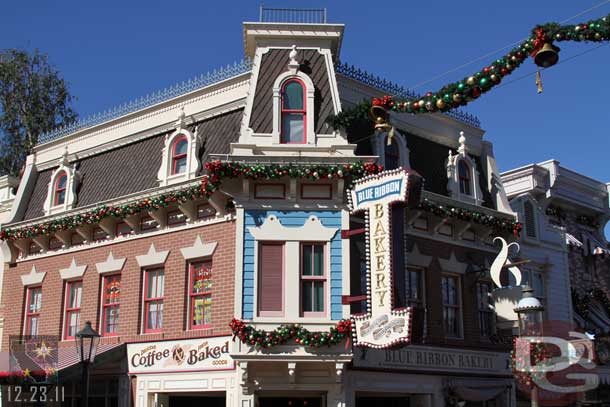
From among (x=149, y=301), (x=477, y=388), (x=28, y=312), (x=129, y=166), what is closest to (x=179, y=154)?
(x=129, y=166)

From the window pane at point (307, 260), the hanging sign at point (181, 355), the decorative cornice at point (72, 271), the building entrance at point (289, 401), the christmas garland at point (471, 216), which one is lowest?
the building entrance at point (289, 401)

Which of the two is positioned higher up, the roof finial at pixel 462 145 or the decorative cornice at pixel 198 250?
the roof finial at pixel 462 145

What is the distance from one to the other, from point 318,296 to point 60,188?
33.6 feet

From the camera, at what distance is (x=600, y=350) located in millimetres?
24875

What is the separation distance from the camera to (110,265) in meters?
20.3

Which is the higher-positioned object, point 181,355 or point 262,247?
point 262,247

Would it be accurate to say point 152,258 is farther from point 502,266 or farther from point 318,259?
point 502,266

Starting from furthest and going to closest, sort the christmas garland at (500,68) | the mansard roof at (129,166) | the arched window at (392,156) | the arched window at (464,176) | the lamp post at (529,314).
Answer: the arched window at (464,176) → the arched window at (392,156) → the mansard roof at (129,166) → the lamp post at (529,314) → the christmas garland at (500,68)

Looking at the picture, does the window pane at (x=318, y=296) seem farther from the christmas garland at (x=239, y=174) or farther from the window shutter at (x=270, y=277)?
the christmas garland at (x=239, y=174)

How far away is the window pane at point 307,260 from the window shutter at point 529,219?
9.64m

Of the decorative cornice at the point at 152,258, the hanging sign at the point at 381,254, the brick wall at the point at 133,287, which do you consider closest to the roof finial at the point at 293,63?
the hanging sign at the point at 381,254

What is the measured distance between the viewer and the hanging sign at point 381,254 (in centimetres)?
1536

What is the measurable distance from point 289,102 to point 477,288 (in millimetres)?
7838

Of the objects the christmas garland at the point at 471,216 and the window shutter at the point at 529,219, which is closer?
the christmas garland at the point at 471,216
